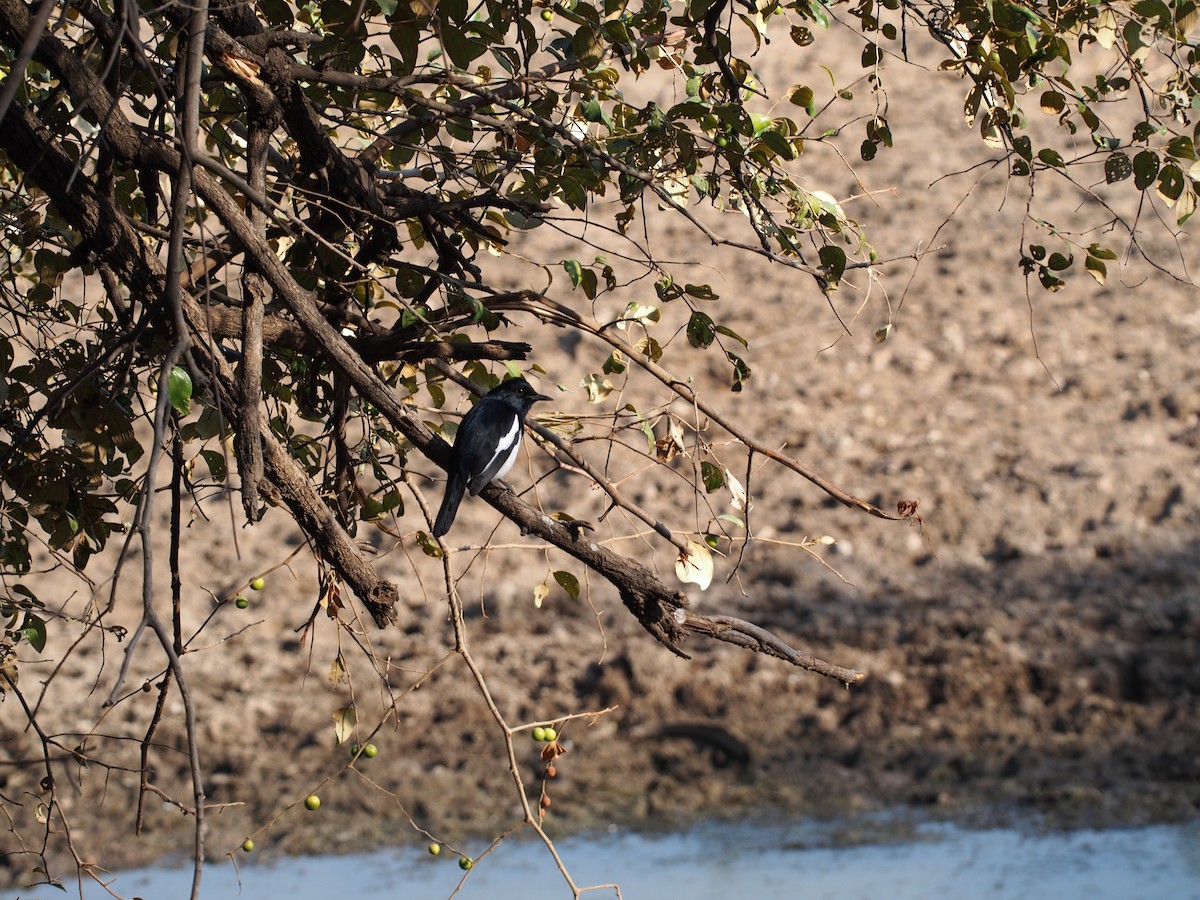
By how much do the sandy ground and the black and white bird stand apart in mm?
1300

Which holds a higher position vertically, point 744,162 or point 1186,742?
point 1186,742

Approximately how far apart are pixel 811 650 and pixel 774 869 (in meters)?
1.32

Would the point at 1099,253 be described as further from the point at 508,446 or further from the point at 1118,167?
the point at 508,446

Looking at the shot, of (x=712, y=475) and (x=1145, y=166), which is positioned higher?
(x=1145, y=166)

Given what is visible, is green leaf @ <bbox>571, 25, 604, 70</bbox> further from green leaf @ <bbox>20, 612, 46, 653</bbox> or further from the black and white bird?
green leaf @ <bbox>20, 612, 46, 653</bbox>

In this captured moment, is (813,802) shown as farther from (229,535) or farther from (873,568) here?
(229,535)


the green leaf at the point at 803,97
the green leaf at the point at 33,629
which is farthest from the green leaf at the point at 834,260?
the green leaf at the point at 33,629

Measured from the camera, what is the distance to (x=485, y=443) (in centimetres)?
338

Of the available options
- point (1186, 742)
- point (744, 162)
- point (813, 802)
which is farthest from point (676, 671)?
point (744, 162)

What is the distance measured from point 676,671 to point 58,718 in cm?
→ 317

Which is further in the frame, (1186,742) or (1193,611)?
A: (1193,611)

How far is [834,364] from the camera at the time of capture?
31.0ft

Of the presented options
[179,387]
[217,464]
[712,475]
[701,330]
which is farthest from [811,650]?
[179,387]

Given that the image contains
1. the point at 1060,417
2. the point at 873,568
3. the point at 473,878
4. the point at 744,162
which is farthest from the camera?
the point at 1060,417
